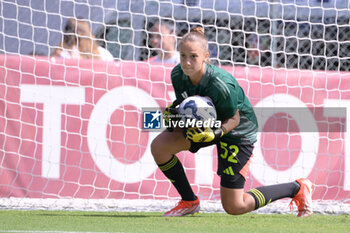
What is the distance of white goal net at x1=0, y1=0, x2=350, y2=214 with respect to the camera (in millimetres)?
6301

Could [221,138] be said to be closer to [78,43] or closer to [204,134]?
[204,134]

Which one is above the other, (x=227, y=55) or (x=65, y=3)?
(x=65, y=3)

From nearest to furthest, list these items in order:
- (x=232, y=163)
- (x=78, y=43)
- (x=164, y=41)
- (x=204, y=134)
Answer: (x=204, y=134) → (x=232, y=163) → (x=78, y=43) → (x=164, y=41)

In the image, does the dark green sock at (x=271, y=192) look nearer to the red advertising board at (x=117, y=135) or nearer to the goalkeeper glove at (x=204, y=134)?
the goalkeeper glove at (x=204, y=134)

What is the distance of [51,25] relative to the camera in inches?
264

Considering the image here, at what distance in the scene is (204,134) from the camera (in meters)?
4.52

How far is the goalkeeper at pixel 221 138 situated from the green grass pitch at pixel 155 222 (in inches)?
7.4

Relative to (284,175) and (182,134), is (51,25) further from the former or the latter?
(284,175)

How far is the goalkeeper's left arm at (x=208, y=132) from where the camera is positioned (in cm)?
453

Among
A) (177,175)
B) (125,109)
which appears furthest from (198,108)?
(125,109)

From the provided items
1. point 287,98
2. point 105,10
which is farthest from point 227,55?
point 105,10

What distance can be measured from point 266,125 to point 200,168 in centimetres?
86

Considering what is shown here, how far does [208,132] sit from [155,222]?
1.01 meters

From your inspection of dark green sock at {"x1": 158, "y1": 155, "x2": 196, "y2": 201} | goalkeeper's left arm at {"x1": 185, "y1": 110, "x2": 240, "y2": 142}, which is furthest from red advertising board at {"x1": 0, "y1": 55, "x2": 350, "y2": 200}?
goalkeeper's left arm at {"x1": 185, "y1": 110, "x2": 240, "y2": 142}
